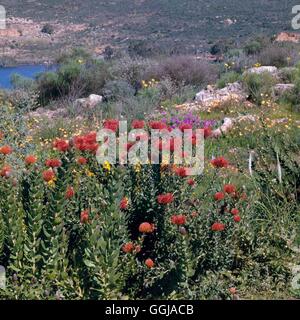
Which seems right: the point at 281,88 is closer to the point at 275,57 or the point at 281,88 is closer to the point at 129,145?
the point at 275,57

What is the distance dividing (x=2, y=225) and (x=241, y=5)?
140 ft

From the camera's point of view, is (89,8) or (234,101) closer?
(234,101)

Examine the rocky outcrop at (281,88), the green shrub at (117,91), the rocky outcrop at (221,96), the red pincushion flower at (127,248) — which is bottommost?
the green shrub at (117,91)

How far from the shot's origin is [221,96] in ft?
34.2

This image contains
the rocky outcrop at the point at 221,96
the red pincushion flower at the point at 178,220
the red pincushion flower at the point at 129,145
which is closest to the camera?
the red pincushion flower at the point at 178,220

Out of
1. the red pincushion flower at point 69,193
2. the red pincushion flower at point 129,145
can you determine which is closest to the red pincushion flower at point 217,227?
the red pincushion flower at point 129,145

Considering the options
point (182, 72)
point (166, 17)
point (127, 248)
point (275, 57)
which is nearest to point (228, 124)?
point (127, 248)

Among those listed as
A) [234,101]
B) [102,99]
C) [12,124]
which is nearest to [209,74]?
[102,99]

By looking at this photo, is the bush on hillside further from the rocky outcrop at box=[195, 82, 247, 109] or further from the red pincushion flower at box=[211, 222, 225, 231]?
the red pincushion flower at box=[211, 222, 225, 231]

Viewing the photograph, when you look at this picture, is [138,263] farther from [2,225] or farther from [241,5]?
[241,5]

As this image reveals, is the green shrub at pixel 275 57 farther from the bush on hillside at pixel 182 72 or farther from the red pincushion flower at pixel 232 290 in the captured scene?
the red pincushion flower at pixel 232 290

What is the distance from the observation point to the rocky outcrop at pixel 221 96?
9.84 metres

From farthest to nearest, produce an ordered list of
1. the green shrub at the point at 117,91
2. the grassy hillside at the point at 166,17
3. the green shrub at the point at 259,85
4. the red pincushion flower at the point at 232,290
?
the grassy hillside at the point at 166,17
the green shrub at the point at 117,91
the green shrub at the point at 259,85
the red pincushion flower at the point at 232,290
